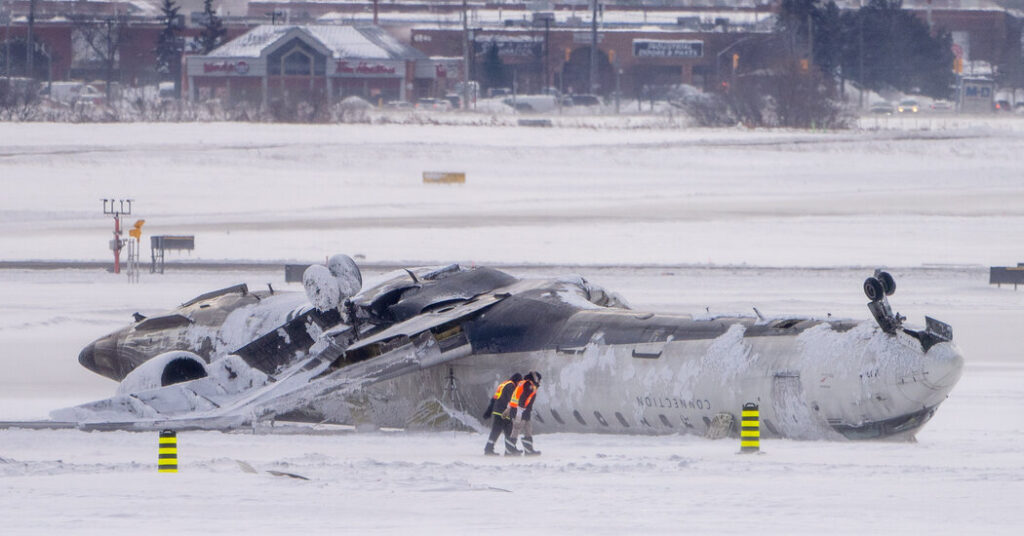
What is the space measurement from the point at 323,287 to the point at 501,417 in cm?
391

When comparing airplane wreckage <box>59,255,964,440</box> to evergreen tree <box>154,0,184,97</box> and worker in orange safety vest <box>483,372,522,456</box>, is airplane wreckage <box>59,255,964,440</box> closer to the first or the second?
worker in orange safety vest <box>483,372,522,456</box>

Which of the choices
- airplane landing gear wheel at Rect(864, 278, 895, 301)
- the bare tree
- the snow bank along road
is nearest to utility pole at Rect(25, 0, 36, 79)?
the bare tree

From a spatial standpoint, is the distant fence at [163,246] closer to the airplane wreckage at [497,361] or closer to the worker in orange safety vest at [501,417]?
the airplane wreckage at [497,361]

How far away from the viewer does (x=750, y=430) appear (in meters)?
18.0

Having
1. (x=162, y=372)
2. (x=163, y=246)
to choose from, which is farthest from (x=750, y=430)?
(x=163, y=246)

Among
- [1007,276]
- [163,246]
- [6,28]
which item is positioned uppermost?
[6,28]

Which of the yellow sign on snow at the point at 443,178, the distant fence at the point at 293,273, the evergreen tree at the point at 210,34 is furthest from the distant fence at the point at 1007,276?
the evergreen tree at the point at 210,34

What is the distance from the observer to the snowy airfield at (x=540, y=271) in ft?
47.6

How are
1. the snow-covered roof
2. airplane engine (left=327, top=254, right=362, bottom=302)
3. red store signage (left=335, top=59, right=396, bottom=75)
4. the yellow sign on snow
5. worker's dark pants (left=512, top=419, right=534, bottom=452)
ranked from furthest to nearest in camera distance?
red store signage (left=335, top=59, right=396, bottom=75)
the snow-covered roof
the yellow sign on snow
airplane engine (left=327, top=254, right=362, bottom=302)
worker's dark pants (left=512, top=419, right=534, bottom=452)

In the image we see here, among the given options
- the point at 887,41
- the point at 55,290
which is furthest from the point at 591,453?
the point at 887,41

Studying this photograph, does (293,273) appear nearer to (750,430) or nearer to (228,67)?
(750,430)

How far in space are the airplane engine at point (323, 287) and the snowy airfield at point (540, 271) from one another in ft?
6.49

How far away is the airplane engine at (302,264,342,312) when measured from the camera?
21500 mm

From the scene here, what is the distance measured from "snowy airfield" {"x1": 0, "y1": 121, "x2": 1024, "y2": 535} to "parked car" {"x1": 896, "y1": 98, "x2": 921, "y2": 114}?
72.8ft
